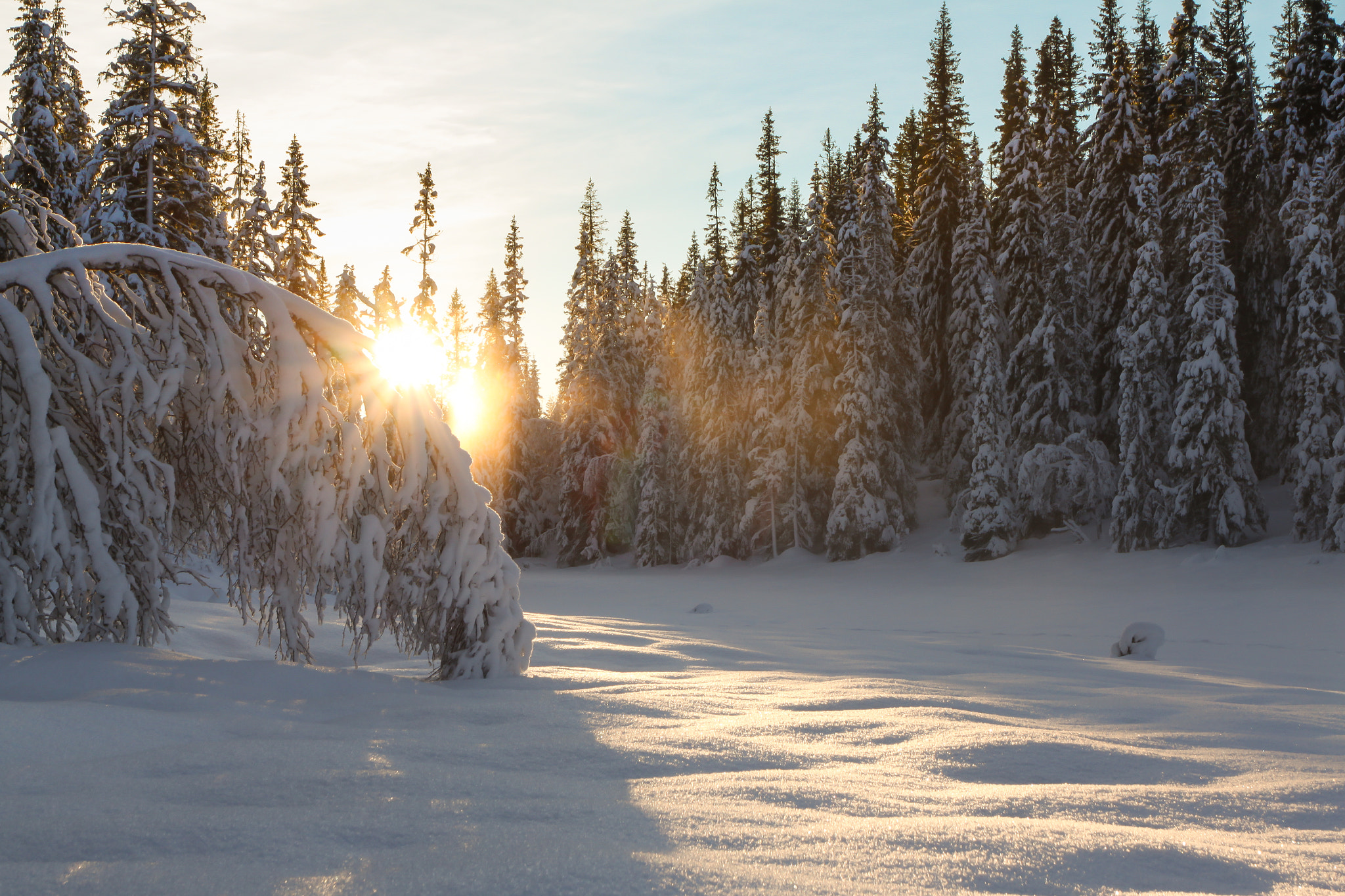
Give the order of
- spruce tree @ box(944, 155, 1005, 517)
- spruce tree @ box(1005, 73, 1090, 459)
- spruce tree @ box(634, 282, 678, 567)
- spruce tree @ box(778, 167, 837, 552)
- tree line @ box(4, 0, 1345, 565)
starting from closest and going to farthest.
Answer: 1. tree line @ box(4, 0, 1345, 565)
2. spruce tree @ box(1005, 73, 1090, 459)
3. spruce tree @ box(944, 155, 1005, 517)
4. spruce tree @ box(778, 167, 837, 552)
5. spruce tree @ box(634, 282, 678, 567)

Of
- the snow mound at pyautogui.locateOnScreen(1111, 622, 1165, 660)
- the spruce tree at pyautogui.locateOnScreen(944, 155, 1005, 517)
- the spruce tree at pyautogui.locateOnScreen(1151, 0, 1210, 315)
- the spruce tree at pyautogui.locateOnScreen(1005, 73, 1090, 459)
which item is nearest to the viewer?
the snow mound at pyautogui.locateOnScreen(1111, 622, 1165, 660)

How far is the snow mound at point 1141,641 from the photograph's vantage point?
10984 mm

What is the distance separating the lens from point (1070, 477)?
27016mm

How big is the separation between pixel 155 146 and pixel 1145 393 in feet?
87.9

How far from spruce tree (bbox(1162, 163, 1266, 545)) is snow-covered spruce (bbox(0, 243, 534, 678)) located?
80.4ft

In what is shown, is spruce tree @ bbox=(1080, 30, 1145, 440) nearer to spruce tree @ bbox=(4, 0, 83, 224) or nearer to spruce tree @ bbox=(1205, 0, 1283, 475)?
spruce tree @ bbox=(1205, 0, 1283, 475)

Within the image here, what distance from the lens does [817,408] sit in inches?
1341

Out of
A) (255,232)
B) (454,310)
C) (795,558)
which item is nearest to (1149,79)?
(795,558)

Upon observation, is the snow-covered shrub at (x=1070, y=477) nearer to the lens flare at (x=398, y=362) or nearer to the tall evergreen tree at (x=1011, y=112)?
the tall evergreen tree at (x=1011, y=112)


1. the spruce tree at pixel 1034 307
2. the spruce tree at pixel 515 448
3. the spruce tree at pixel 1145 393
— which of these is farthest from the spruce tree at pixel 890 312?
the spruce tree at pixel 515 448

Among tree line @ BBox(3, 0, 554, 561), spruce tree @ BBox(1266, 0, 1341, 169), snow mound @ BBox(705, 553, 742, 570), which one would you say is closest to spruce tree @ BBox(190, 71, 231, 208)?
tree line @ BBox(3, 0, 554, 561)

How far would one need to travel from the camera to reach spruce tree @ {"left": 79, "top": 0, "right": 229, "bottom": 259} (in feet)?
55.0

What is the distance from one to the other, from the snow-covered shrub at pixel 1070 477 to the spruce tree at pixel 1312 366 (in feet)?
16.2

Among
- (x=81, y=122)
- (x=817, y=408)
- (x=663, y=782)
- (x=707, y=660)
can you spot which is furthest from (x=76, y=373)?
(x=817, y=408)
